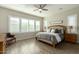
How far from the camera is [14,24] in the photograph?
2.46 m

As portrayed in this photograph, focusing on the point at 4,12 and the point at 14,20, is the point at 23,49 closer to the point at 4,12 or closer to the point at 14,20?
the point at 14,20

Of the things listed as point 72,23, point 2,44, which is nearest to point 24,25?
point 2,44

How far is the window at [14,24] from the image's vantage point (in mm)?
2387

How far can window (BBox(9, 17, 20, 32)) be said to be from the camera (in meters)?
2.39

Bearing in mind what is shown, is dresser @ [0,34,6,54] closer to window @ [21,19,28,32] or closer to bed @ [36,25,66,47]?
window @ [21,19,28,32]

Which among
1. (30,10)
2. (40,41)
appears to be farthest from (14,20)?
(40,41)

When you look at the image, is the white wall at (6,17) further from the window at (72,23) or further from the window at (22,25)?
the window at (72,23)

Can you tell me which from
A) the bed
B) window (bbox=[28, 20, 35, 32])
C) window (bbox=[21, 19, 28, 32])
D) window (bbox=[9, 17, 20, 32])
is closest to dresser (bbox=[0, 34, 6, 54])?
window (bbox=[9, 17, 20, 32])

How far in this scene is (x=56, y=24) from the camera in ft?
9.50

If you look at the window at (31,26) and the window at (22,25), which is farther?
the window at (31,26)

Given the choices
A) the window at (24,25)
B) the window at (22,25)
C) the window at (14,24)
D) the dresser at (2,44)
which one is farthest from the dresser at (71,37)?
the dresser at (2,44)
